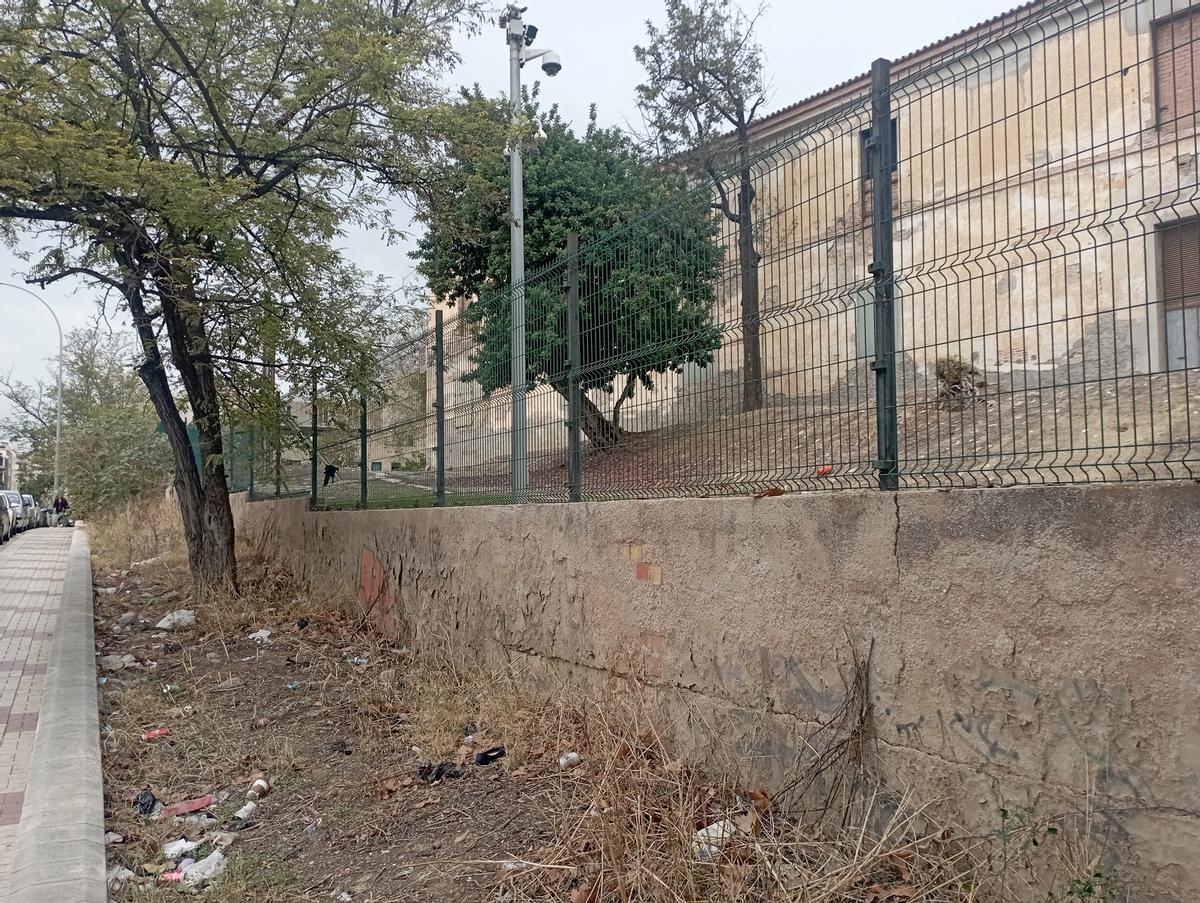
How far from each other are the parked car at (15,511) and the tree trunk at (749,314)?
26.8 m

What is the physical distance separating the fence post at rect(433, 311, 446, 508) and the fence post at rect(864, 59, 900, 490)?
4.37 m

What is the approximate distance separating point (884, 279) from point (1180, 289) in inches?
40.7

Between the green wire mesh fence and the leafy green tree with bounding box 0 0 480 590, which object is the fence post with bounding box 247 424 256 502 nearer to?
the leafy green tree with bounding box 0 0 480 590

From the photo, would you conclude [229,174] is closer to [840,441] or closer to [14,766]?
[14,766]

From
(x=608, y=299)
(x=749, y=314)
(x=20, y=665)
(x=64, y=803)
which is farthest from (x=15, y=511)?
(x=749, y=314)

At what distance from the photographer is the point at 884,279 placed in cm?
320

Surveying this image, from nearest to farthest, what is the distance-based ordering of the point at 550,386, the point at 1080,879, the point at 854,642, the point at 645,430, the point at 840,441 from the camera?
the point at 1080,879
the point at 854,642
the point at 840,441
the point at 645,430
the point at 550,386

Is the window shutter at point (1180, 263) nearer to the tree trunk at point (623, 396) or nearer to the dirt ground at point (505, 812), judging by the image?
the dirt ground at point (505, 812)

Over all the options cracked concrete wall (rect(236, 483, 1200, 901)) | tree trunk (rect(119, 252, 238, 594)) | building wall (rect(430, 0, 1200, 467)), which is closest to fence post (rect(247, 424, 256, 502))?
tree trunk (rect(119, 252, 238, 594))

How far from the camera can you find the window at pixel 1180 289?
2295mm

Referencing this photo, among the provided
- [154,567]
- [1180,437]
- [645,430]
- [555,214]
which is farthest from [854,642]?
[154,567]

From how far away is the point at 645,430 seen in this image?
454 centimetres

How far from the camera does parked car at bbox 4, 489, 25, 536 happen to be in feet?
84.1

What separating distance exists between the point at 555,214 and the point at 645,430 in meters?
9.19
